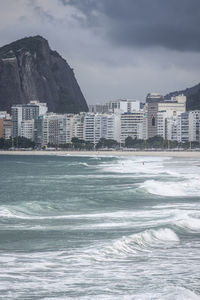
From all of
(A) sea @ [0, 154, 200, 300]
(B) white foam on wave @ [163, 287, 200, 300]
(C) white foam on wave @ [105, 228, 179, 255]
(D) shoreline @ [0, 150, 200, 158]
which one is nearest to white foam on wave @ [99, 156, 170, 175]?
(A) sea @ [0, 154, 200, 300]

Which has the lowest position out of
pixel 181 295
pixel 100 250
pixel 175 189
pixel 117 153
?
A: pixel 181 295

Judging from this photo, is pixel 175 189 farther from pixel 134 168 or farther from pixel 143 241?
pixel 134 168

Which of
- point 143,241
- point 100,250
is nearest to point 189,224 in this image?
point 143,241

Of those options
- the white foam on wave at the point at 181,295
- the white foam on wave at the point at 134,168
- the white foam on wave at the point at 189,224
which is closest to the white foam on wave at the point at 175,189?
the white foam on wave at the point at 189,224

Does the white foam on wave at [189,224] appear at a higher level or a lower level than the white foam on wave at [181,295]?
higher

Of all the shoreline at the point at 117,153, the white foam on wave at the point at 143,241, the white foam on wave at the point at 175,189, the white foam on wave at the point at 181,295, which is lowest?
the white foam on wave at the point at 181,295

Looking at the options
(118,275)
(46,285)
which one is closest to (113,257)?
(118,275)

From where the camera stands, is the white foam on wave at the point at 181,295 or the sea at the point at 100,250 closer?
the white foam on wave at the point at 181,295

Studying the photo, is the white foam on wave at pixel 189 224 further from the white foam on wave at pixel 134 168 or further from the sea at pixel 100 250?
the white foam on wave at pixel 134 168

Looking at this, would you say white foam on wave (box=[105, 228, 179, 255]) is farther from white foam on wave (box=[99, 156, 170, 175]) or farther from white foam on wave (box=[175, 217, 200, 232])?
white foam on wave (box=[99, 156, 170, 175])

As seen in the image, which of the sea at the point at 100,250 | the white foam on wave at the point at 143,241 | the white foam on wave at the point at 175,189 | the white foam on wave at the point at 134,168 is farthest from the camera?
the white foam on wave at the point at 134,168
